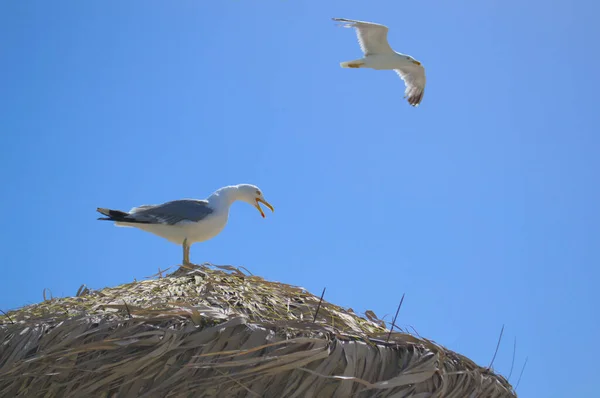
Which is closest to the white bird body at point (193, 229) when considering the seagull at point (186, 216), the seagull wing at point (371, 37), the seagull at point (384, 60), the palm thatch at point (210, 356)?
the seagull at point (186, 216)

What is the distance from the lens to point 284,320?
3.65 metres

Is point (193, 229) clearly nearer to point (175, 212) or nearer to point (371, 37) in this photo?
point (175, 212)

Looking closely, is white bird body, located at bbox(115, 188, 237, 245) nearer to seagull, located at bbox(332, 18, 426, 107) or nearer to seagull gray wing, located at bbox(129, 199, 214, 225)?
seagull gray wing, located at bbox(129, 199, 214, 225)

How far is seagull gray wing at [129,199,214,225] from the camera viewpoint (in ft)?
25.5

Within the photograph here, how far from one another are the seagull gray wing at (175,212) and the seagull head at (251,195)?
529 mm

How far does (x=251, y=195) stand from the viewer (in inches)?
331

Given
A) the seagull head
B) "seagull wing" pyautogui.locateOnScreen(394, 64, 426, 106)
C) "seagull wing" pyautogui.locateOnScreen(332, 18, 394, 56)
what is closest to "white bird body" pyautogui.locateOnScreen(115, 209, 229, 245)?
the seagull head

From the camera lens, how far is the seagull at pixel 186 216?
7750mm

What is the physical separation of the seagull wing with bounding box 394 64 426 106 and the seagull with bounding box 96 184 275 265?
9.16m

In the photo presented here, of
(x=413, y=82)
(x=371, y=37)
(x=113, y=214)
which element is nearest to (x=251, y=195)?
(x=113, y=214)

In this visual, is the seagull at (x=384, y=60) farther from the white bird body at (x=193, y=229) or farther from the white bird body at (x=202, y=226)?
the white bird body at (x=193, y=229)

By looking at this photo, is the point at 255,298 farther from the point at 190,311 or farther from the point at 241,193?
the point at 241,193

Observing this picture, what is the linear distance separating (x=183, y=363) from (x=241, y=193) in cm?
490

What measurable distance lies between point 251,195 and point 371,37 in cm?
862
